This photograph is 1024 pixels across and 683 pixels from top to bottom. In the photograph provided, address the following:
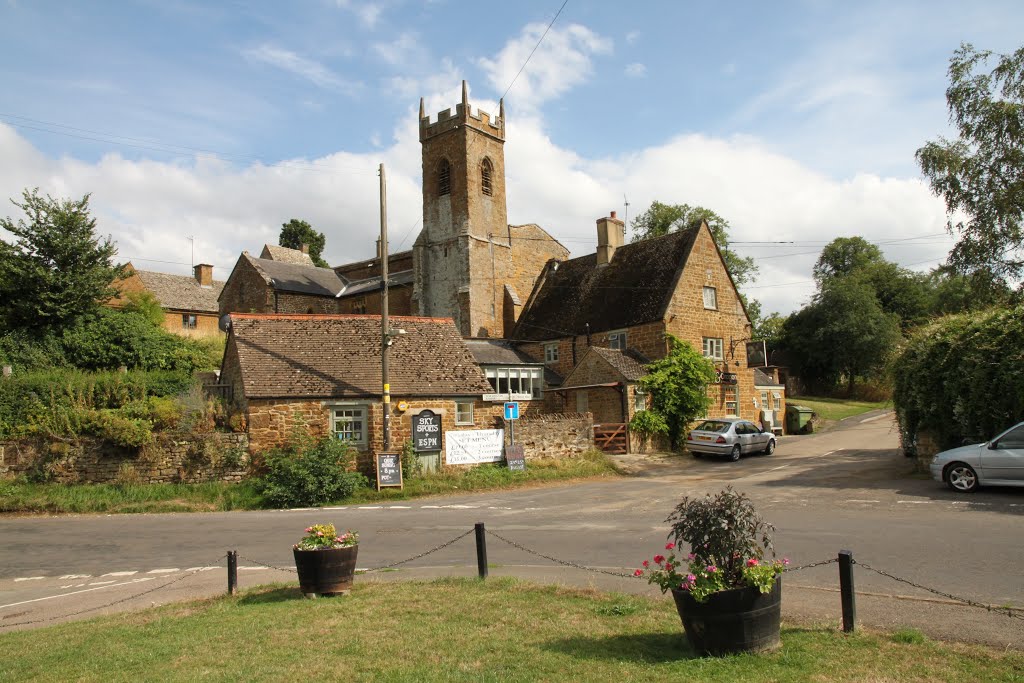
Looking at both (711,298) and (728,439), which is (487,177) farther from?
(728,439)

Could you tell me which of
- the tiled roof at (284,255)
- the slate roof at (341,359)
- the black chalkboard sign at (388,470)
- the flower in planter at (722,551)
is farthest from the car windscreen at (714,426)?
the tiled roof at (284,255)

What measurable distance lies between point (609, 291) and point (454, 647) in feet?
108

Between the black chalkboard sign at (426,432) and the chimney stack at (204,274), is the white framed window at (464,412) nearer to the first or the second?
the black chalkboard sign at (426,432)

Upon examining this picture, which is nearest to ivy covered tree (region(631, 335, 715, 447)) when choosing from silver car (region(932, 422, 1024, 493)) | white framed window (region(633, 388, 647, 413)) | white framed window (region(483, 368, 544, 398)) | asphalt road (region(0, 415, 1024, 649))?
white framed window (region(633, 388, 647, 413))

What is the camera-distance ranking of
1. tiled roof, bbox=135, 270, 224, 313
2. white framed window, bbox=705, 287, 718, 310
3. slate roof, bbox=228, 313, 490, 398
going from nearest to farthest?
slate roof, bbox=228, 313, 490, 398
white framed window, bbox=705, 287, 718, 310
tiled roof, bbox=135, 270, 224, 313

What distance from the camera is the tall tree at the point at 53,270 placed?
90.3 ft

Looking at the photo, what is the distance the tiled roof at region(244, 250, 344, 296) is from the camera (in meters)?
48.2

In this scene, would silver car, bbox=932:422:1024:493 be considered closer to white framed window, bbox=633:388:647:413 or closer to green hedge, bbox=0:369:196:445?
white framed window, bbox=633:388:647:413

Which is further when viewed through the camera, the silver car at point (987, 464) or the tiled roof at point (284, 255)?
the tiled roof at point (284, 255)

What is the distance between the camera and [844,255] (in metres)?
70.6

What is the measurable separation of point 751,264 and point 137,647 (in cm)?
5244

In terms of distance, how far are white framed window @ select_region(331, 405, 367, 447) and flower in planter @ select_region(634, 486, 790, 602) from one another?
18839 mm

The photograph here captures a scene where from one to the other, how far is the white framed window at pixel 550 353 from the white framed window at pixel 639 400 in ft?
28.1

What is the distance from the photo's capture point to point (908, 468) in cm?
2109
